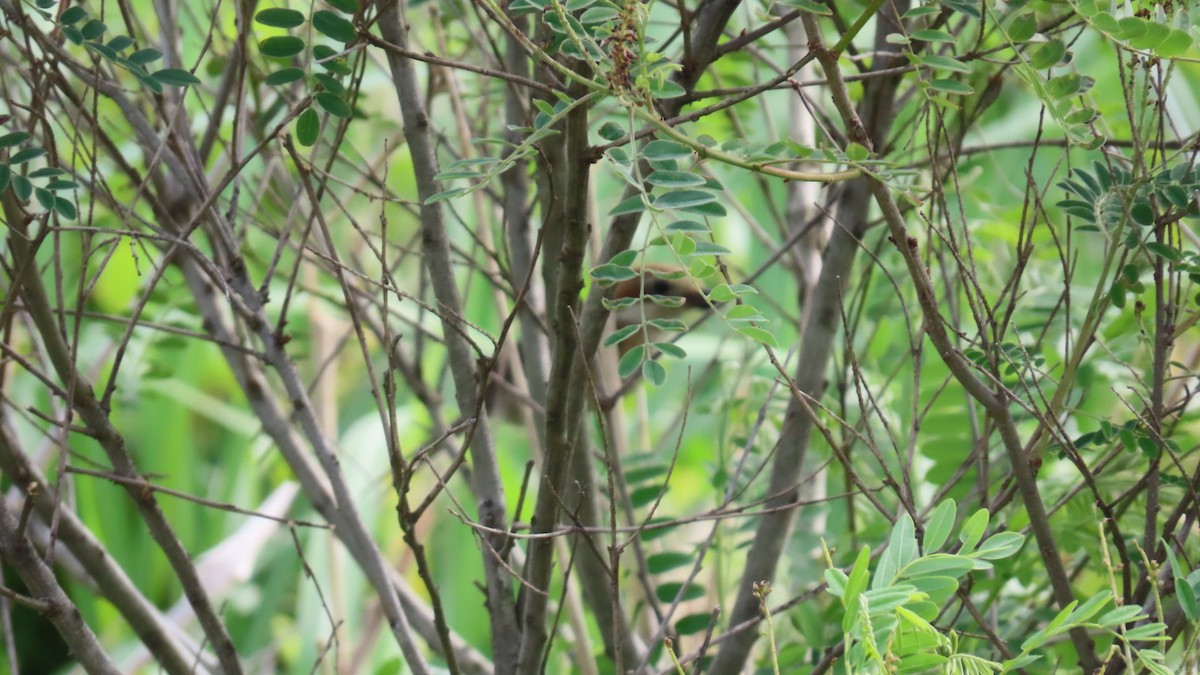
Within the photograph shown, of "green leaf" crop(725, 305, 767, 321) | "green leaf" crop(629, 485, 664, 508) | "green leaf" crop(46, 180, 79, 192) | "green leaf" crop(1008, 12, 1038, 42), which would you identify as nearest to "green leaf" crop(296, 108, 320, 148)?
"green leaf" crop(46, 180, 79, 192)

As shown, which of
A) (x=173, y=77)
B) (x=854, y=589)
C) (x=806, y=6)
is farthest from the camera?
(x=173, y=77)

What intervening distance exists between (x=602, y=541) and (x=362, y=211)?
56.1 inches

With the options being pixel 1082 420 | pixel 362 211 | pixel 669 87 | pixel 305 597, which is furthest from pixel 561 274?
pixel 362 211

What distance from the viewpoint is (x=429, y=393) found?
1027mm

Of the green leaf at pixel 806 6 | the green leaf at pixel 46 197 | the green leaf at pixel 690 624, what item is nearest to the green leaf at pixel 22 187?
the green leaf at pixel 46 197

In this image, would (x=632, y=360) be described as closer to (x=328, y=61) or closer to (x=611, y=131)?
(x=611, y=131)

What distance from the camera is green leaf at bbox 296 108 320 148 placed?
2.02 ft

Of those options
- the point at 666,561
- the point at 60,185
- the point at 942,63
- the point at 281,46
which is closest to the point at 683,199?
the point at 942,63

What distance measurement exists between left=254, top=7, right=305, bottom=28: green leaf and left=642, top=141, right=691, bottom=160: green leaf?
0.20 m

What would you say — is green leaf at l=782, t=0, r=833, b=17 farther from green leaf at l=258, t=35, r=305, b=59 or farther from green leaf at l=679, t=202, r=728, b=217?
green leaf at l=258, t=35, r=305, b=59

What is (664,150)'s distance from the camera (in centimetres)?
54

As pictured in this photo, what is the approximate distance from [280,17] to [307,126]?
60 millimetres

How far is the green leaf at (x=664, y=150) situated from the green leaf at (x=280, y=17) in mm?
205

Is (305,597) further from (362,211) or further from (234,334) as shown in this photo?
(234,334)
